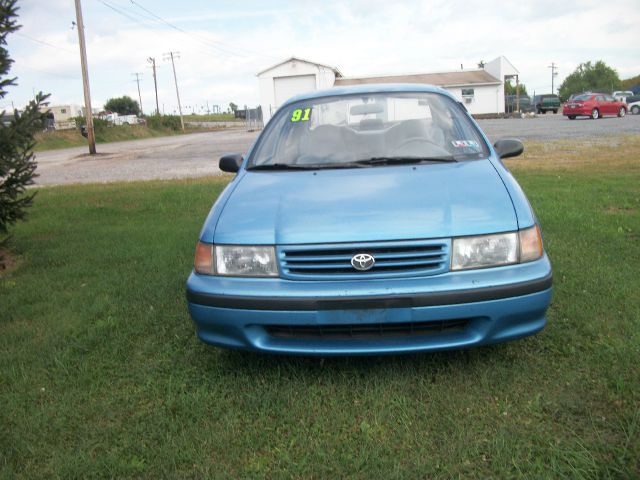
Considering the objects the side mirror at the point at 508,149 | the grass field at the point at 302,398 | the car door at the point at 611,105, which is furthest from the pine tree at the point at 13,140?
the car door at the point at 611,105

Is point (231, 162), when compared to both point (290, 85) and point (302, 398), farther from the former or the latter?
point (290, 85)

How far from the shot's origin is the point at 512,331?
2676 mm

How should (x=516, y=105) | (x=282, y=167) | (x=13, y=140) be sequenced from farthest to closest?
(x=516, y=105) < (x=13, y=140) < (x=282, y=167)

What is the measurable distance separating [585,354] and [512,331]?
25.1 inches

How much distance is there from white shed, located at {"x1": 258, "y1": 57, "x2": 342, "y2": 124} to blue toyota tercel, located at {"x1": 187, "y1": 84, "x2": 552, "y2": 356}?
37.3m

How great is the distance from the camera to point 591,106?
98.8ft

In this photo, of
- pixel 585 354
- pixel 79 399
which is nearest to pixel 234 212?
pixel 79 399

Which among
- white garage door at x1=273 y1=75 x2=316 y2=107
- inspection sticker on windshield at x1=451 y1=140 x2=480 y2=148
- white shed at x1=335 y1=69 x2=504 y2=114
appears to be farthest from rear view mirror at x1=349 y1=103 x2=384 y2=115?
white shed at x1=335 y1=69 x2=504 y2=114

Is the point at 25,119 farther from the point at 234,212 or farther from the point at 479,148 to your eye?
the point at 479,148

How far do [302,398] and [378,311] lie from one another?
22.9 inches

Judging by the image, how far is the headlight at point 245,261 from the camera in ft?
8.86

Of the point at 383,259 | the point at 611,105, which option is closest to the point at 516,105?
the point at 611,105

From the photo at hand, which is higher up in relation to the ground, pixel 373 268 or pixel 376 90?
pixel 376 90

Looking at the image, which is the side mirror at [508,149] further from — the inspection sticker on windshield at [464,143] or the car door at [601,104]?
the car door at [601,104]
